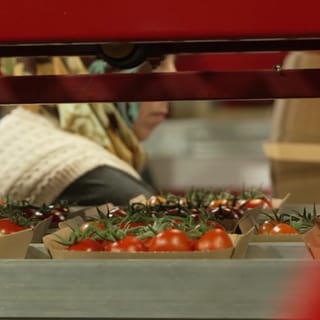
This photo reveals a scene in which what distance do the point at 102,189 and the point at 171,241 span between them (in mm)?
1654

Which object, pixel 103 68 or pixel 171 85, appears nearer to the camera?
pixel 171 85

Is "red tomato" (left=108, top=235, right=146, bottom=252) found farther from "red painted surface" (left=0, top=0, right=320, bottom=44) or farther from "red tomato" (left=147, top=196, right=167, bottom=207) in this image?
"red tomato" (left=147, top=196, right=167, bottom=207)

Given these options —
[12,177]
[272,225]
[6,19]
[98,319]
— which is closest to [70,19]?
[6,19]

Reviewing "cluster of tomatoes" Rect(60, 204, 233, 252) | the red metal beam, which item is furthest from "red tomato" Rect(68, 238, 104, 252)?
the red metal beam

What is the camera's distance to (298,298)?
1.33m

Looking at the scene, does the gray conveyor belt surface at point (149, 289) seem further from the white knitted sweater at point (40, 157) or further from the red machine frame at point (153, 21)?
the white knitted sweater at point (40, 157)

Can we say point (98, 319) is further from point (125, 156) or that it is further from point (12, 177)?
point (125, 156)

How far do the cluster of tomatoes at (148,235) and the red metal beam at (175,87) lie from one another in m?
0.25

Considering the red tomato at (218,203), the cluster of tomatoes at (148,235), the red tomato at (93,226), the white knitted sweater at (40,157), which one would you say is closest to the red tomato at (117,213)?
the cluster of tomatoes at (148,235)

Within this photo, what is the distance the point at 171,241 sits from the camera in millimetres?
1539

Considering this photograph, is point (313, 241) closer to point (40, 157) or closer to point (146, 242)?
point (146, 242)

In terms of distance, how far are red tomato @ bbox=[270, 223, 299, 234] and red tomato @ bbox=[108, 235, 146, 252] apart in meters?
0.32

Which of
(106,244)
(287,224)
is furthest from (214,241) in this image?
(287,224)

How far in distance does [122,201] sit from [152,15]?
1.91 metres
